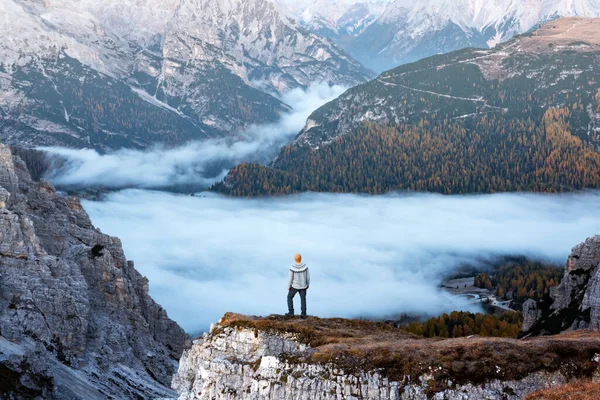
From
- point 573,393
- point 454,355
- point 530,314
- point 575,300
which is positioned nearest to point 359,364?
point 454,355

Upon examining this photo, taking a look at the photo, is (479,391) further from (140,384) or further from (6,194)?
(6,194)

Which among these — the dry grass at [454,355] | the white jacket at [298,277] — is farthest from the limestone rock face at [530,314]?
the dry grass at [454,355]

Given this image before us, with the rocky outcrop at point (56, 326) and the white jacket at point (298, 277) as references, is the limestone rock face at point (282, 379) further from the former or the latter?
the rocky outcrop at point (56, 326)

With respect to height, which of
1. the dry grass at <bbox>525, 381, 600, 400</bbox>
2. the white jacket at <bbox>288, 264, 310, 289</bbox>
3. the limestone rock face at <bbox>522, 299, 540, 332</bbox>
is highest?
the white jacket at <bbox>288, 264, 310, 289</bbox>

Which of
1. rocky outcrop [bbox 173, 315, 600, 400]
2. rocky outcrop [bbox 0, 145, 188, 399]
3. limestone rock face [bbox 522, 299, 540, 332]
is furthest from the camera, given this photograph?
rocky outcrop [bbox 0, 145, 188, 399]

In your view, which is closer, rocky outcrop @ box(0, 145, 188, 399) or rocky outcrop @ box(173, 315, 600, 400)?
rocky outcrop @ box(173, 315, 600, 400)

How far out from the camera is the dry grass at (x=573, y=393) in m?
36.6

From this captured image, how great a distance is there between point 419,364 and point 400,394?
262 centimetres

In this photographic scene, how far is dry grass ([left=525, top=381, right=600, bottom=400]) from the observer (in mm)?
36584

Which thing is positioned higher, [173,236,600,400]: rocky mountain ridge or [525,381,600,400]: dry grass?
[173,236,600,400]: rocky mountain ridge

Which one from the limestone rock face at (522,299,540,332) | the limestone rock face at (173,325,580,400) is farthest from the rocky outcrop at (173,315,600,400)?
the limestone rock face at (522,299,540,332)

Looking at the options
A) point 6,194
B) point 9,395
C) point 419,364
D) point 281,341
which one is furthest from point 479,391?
point 6,194

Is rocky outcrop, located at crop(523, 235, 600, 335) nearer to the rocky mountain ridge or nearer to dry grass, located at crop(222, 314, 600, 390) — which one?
the rocky mountain ridge

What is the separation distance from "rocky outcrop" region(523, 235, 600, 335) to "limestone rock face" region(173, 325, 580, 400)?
48551 millimetres
